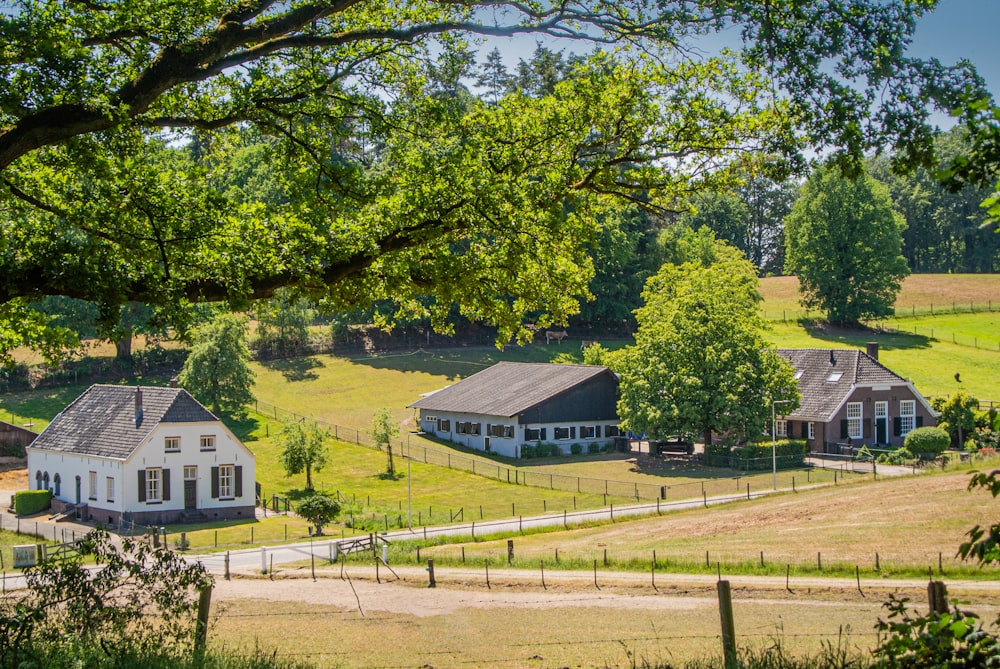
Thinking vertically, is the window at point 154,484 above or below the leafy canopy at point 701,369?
below

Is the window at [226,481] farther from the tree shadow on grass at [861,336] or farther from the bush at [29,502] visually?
the tree shadow on grass at [861,336]

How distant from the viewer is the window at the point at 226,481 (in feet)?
156

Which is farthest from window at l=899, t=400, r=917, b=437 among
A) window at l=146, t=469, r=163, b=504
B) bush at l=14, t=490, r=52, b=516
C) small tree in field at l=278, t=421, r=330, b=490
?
bush at l=14, t=490, r=52, b=516

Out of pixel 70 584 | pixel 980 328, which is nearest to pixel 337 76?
pixel 70 584

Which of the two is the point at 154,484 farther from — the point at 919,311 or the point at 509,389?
the point at 919,311

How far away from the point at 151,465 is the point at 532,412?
25.0 m

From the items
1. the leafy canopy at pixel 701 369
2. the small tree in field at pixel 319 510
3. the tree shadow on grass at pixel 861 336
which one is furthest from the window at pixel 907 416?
the small tree in field at pixel 319 510

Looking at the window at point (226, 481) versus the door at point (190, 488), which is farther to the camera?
the window at point (226, 481)

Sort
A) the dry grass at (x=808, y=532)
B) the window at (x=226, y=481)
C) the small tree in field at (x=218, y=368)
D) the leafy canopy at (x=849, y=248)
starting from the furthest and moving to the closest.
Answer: the leafy canopy at (x=849, y=248)
the small tree in field at (x=218, y=368)
the window at (x=226, y=481)
the dry grass at (x=808, y=532)

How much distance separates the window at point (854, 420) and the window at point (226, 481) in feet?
126

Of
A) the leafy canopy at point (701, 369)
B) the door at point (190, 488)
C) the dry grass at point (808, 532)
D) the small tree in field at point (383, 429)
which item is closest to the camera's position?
the dry grass at point (808, 532)

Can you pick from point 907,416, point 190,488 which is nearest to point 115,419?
point 190,488

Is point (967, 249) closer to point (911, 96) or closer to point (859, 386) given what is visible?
point (859, 386)

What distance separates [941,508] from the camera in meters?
35.6
